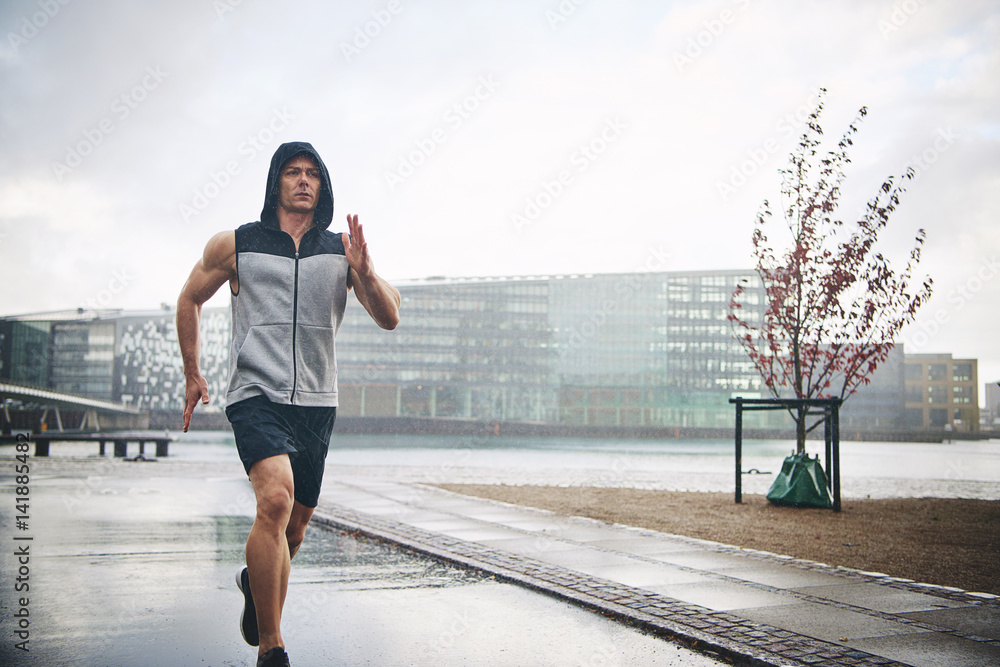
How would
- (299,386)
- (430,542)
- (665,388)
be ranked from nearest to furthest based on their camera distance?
1. (299,386)
2. (430,542)
3. (665,388)

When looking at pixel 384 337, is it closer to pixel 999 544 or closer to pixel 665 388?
pixel 665 388

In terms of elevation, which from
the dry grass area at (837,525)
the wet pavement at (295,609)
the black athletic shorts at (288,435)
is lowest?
the dry grass area at (837,525)

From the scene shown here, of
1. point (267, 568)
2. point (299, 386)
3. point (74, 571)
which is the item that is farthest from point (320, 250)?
point (74, 571)

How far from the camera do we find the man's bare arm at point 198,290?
3537 millimetres

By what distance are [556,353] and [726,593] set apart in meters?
118

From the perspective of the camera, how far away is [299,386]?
345 centimetres

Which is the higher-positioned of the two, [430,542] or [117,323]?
[117,323]

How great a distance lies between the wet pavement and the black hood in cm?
204

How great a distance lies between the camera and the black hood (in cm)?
367

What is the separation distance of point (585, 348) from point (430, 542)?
115 meters

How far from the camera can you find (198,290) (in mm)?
3564

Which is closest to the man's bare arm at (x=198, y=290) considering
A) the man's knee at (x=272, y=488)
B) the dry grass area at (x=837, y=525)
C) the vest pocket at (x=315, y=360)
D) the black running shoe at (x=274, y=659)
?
the vest pocket at (x=315, y=360)

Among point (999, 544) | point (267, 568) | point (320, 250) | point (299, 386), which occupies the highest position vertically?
point (320, 250)

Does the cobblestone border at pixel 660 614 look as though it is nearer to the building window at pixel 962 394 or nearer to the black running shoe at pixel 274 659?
the black running shoe at pixel 274 659
